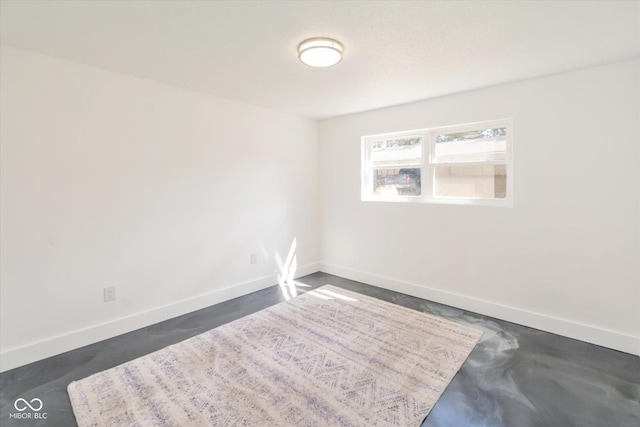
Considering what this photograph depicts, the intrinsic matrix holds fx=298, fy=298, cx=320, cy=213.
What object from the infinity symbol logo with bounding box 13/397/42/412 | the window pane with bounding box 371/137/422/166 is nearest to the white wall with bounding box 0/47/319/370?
the infinity symbol logo with bounding box 13/397/42/412

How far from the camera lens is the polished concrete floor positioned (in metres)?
1.70

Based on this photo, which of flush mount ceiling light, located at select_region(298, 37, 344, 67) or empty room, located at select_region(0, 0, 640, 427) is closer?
empty room, located at select_region(0, 0, 640, 427)

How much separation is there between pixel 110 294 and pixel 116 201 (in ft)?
2.67

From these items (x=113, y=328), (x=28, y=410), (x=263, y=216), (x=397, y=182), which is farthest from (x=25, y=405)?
(x=397, y=182)

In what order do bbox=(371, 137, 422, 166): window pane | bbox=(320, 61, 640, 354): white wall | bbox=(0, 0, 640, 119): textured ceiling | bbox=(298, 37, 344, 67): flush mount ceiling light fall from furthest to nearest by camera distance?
1. bbox=(371, 137, 422, 166): window pane
2. bbox=(320, 61, 640, 354): white wall
3. bbox=(298, 37, 344, 67): flush mount ceiling light
4. bbox=(0, 0, 640, 119): textured ceiling

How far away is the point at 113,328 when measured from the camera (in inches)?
103

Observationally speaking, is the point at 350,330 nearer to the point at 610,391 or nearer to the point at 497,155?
the point at 610,391

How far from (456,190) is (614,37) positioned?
5.50 feet

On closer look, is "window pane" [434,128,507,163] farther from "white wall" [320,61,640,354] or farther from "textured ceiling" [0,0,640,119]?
"textured ceiling" [0,0,640,119]

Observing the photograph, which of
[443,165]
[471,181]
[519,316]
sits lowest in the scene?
[519,316]

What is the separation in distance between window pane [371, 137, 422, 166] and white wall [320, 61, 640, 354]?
0.22 metres

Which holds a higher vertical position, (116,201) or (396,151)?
(396,151)

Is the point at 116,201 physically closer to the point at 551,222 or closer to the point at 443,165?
the point at 443,165

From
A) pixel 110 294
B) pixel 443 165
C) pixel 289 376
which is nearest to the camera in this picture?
pixel 289 376
